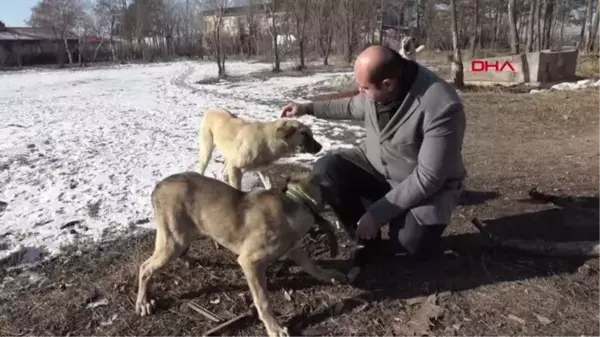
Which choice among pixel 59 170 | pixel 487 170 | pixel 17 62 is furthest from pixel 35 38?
pixel 487 170

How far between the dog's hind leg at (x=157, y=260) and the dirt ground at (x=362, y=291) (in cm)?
8

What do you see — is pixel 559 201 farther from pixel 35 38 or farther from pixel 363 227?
pixel 35 38

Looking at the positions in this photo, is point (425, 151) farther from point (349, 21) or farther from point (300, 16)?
point (349, 21)

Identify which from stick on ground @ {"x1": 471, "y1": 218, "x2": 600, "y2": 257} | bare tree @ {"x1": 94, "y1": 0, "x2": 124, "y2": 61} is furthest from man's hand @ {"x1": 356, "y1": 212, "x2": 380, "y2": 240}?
bare tree @ {"x1": 94, "y1": 0, "x2": 124, "y2": 61}

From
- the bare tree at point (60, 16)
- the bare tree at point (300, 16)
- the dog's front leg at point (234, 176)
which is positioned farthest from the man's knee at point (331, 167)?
the bare tree at point (60, 16)

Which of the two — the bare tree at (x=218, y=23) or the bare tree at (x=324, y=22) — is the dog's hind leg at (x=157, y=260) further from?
the bare tree at (x=324, y=22)

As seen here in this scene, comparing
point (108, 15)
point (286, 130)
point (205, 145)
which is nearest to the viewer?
point (286, 130)

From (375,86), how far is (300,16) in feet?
92.5

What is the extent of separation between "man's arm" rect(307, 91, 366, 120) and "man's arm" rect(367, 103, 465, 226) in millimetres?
946

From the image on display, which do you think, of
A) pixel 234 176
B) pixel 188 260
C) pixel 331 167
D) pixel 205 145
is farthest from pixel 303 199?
pixel 205 145

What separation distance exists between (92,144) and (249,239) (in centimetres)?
675

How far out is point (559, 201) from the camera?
15.9 feet

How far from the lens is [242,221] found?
309cm

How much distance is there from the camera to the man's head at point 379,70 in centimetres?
309
